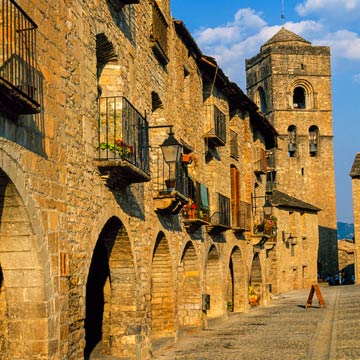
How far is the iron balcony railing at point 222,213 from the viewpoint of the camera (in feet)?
63.3

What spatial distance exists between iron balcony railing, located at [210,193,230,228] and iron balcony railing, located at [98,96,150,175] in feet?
25.9

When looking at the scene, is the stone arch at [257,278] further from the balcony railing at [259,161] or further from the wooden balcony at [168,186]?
the wooden balcony at [168,186]

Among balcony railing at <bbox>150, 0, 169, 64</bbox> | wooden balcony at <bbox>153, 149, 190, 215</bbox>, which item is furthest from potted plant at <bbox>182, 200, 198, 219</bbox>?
balcony railing at <bbox>150, 0, 169, 64</bbox>

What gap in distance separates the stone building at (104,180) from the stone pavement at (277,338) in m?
0.80

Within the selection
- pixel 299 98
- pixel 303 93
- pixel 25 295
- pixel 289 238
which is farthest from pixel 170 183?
pixel 299 98

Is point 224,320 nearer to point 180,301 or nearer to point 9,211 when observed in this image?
point 180,301

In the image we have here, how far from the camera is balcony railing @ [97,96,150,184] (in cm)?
969

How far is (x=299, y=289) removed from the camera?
138ft

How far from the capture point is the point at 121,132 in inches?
407

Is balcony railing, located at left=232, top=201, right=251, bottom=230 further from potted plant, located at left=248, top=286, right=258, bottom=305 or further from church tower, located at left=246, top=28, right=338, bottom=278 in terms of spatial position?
church tower, located at left=246, top=28, right=338, bottom=278

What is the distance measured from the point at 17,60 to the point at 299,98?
50806 mm

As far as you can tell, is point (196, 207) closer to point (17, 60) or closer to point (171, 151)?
point (171, 151)

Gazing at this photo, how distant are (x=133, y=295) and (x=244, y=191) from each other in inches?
543

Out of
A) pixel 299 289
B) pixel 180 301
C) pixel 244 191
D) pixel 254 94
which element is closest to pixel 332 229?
pixel 299 289
